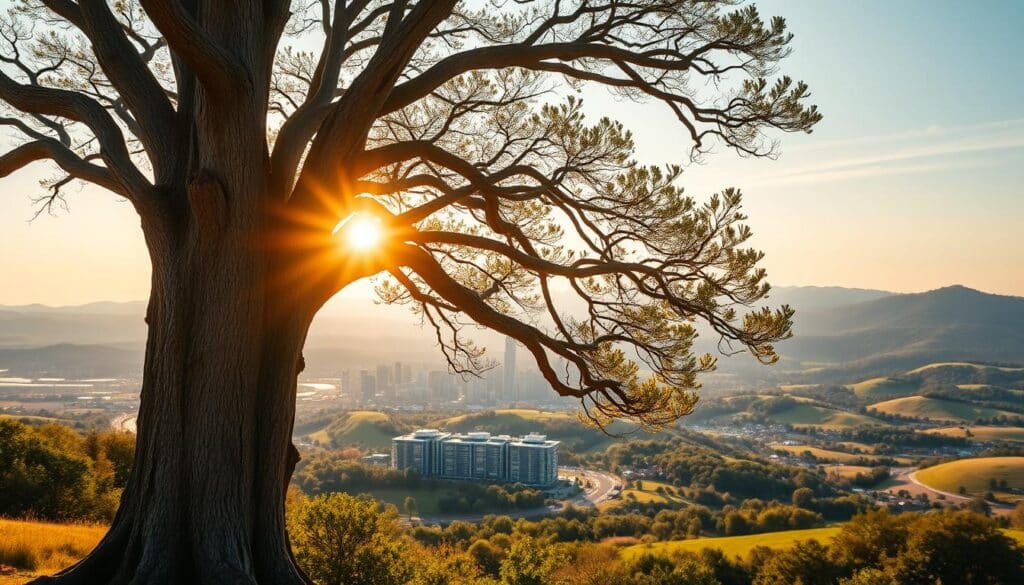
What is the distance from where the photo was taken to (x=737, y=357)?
517 ft

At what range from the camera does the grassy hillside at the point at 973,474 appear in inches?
2122

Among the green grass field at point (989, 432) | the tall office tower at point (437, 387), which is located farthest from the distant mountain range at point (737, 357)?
the green grass field at point (989, 432)

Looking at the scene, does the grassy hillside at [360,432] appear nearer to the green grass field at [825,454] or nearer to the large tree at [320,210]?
the green grass field at [825,454]

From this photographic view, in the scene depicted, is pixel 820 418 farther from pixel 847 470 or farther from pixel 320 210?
pixel 320 210

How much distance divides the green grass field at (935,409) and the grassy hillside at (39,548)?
10492 centimetres

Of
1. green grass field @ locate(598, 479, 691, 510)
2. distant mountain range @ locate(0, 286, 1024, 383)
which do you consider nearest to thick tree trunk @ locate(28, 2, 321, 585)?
green grass field @ locate(598, 479, 691, 510)

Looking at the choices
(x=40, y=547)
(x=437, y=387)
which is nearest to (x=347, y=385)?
(x=437, y=387)

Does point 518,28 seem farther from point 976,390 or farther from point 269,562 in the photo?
point 976,390

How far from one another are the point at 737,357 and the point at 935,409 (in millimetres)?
66086

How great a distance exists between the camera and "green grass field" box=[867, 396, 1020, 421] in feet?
291

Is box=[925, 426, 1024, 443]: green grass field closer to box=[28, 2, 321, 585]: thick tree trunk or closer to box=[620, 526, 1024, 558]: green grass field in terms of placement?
box=[620, 526, 1024, 558]: green grass field

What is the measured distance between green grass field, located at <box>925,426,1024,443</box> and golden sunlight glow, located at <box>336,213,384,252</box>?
90.3m

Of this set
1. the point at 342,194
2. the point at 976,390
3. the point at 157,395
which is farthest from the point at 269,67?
the point at 976,390

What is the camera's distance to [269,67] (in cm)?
409
